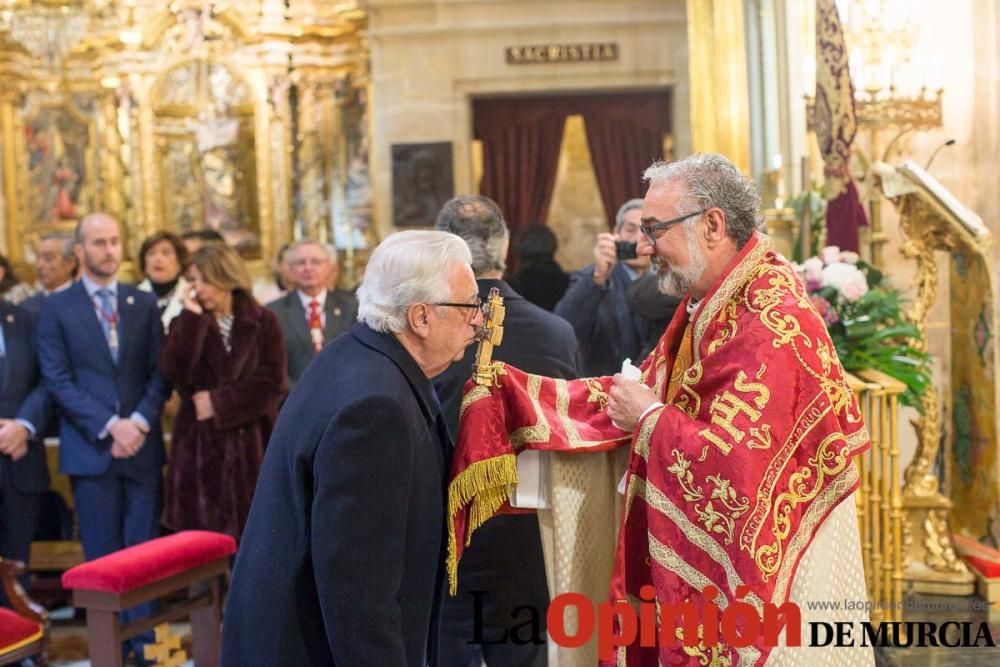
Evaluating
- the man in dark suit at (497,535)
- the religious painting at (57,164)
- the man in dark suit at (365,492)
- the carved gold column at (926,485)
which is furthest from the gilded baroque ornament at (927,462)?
the religious painting at (57,164)

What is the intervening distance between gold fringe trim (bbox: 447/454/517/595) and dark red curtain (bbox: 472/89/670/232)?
8.45 m

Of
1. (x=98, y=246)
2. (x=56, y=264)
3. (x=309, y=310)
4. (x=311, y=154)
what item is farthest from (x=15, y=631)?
(x=311, y=154)

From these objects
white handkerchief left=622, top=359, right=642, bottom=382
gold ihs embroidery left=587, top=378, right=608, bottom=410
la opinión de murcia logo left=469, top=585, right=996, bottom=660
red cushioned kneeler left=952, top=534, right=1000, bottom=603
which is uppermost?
white handkerchief left=622, top=359, right=642, bottom=382

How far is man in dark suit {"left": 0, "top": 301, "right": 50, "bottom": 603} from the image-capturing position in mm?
5137

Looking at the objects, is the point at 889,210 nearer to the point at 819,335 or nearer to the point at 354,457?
the point at 819,335

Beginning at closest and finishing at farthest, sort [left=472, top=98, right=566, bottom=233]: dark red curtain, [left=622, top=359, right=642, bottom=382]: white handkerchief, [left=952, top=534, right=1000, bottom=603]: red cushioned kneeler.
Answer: [left=622, top=359, right=642, bottom=382]: white handkerchief, [left=952, top=534, right=1000, bottom=603]: red cushioned kneeler, [left=472, top=98, right=566, bottom=233]: dark red curtain

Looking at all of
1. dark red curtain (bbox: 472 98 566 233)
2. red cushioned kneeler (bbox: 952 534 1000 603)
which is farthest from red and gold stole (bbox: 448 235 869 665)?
dark red curtain (bbox: 472 98 566 233)

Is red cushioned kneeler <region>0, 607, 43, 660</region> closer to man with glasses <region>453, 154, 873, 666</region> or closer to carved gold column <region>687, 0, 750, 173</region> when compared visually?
man with glasses <region>453, 154, 873, 666</region>

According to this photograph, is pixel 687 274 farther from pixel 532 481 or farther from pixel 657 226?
pixel 532 481

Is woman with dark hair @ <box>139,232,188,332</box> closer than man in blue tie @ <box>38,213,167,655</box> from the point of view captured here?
No

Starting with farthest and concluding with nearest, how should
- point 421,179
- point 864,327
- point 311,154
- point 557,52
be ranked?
1. point 311,154
2. point 557,52
3. point 421,179
4. point 864,327

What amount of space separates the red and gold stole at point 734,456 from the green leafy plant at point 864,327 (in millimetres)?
1903

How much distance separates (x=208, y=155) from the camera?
39.3 feet

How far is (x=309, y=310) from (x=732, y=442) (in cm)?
372
